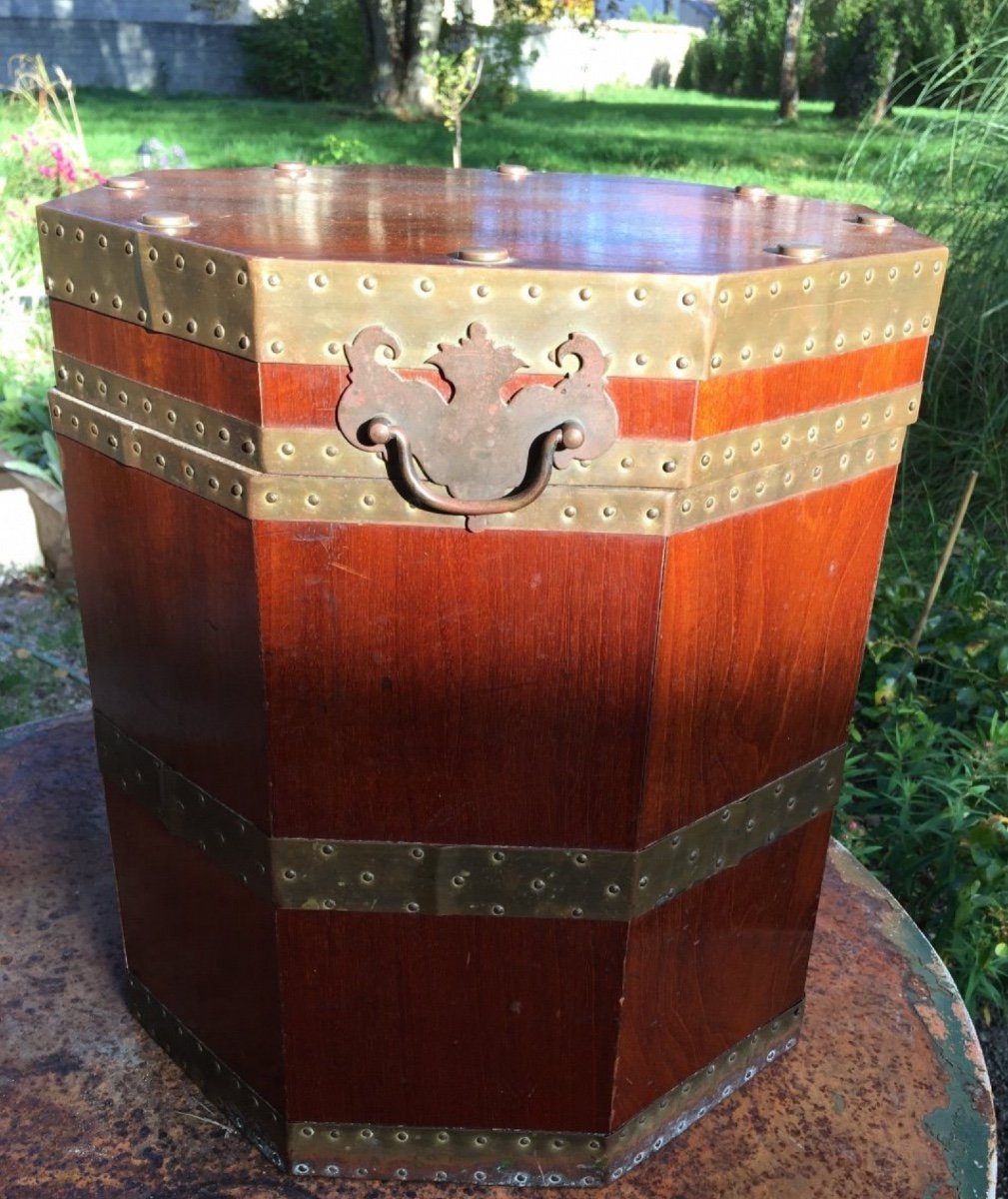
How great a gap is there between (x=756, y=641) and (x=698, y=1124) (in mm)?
651

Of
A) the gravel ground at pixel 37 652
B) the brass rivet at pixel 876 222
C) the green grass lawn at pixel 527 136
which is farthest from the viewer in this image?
the green grass lawn at pixel 527 136

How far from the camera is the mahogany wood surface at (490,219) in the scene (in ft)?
3.64

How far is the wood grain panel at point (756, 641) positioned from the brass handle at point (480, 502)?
0.15 metres

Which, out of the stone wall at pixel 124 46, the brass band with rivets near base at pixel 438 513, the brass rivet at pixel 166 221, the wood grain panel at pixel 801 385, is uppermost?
the stone wall at pixel 124 46

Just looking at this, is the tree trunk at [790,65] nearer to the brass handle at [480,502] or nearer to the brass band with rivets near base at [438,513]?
the brass band with rivets near base at [438,513]

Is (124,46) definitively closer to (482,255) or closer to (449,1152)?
(482,255)

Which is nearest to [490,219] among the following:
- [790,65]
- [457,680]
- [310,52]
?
[457,680]

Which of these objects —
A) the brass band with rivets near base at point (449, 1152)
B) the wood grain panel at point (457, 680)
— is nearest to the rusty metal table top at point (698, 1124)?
the brass band with rivets near base at point (449, 1152)

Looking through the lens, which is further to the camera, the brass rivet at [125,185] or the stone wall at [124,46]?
the stone wall at [124,46]

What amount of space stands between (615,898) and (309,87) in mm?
20601

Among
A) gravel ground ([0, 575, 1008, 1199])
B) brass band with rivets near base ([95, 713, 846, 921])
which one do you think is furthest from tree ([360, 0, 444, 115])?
brass band with rivets near base ([95, 713, 846, 921])

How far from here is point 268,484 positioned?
1094 mm

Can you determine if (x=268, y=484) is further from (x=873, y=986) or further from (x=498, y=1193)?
(x=873, y=986)

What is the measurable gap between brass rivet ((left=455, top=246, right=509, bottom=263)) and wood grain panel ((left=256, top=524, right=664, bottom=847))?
0.25 metres
